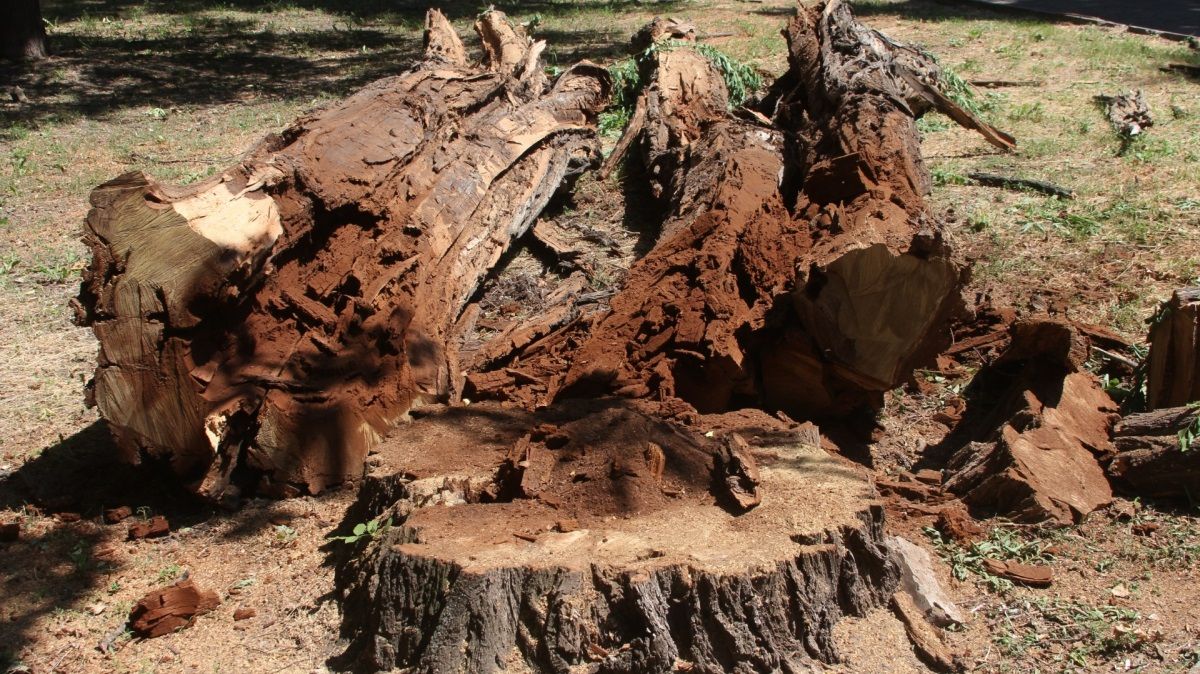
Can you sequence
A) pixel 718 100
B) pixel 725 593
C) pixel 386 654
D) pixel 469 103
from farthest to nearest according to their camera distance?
1. pixel 718 100
2. pixel 469 103
3. pixel 386 654
4. pixel 725 593

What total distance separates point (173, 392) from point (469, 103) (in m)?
2.97

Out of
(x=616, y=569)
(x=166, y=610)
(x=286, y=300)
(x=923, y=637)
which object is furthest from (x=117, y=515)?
(x=923, y=637)

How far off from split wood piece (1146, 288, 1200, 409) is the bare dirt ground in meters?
0.52

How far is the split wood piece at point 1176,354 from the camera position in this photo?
12.9 ft

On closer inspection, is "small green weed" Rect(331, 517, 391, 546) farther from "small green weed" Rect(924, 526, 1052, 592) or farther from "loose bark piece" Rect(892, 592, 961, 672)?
"small green weed" Rect(924, 526, 1052, 592)

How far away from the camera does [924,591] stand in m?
3.24

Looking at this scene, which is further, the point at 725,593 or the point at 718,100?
the point at 718,100

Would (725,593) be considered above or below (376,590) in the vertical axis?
above

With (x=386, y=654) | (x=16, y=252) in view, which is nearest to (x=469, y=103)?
(x=16, y=252)

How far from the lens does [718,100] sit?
23.9ft

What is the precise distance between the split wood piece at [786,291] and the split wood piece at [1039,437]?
15.1 inches

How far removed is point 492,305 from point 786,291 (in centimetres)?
190

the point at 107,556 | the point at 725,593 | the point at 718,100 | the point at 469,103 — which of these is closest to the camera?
the point at 725,593

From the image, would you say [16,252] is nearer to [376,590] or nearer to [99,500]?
[99,500]
